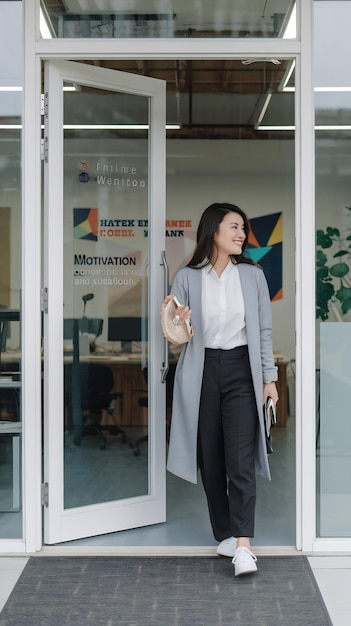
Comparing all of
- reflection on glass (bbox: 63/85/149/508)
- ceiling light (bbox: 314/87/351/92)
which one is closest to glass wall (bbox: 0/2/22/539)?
reflection on glass (bbox: 63/85/149/508)

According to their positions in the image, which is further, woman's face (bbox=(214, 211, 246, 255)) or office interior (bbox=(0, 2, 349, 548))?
office interior (bbox=(0, 2, 349, 548))

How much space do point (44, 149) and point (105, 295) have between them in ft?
2.62

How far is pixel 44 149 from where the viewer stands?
374cm

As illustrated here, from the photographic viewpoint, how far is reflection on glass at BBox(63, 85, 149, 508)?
3.91 m

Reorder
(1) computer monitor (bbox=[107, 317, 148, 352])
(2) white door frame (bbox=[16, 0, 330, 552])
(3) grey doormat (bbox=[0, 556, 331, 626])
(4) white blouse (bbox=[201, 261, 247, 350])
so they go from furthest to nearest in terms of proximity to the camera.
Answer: (1) computer monitor (bbox=[107, 317, 148, 352])
(2) white door frame (bbox=[16, 0, 330, 552])
(4) white blouse (bbox=[201, 261, 247, 350])
(3) grey doormat (bbox=[0, 556, 331, 626])

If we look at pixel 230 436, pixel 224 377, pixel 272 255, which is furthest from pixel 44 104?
pixel 272 255

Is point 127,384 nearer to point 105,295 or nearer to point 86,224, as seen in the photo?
point 105,295

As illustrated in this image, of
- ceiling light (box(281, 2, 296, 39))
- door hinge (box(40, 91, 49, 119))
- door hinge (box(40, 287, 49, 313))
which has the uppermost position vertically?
ceiling light (box(281, 2, 296, 39))

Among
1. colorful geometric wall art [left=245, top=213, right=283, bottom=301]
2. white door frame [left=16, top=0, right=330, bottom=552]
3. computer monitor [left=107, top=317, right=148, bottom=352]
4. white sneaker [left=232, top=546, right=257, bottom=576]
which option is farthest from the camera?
colorful geometric wall art [left=245, top=213, right=283, bottom=301]

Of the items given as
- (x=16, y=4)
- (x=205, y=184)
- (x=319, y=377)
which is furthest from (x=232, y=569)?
(x=205, y=184)

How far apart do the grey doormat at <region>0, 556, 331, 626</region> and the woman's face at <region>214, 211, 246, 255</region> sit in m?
1.43

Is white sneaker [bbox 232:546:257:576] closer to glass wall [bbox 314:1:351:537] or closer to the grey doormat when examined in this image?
the grey doormat

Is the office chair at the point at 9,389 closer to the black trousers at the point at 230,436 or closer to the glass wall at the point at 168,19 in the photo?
the black trousers at the point at 230,436

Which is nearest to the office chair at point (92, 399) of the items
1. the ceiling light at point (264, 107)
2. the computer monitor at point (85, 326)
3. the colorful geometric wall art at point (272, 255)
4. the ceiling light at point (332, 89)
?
the computer monitor at point (85, 326)
